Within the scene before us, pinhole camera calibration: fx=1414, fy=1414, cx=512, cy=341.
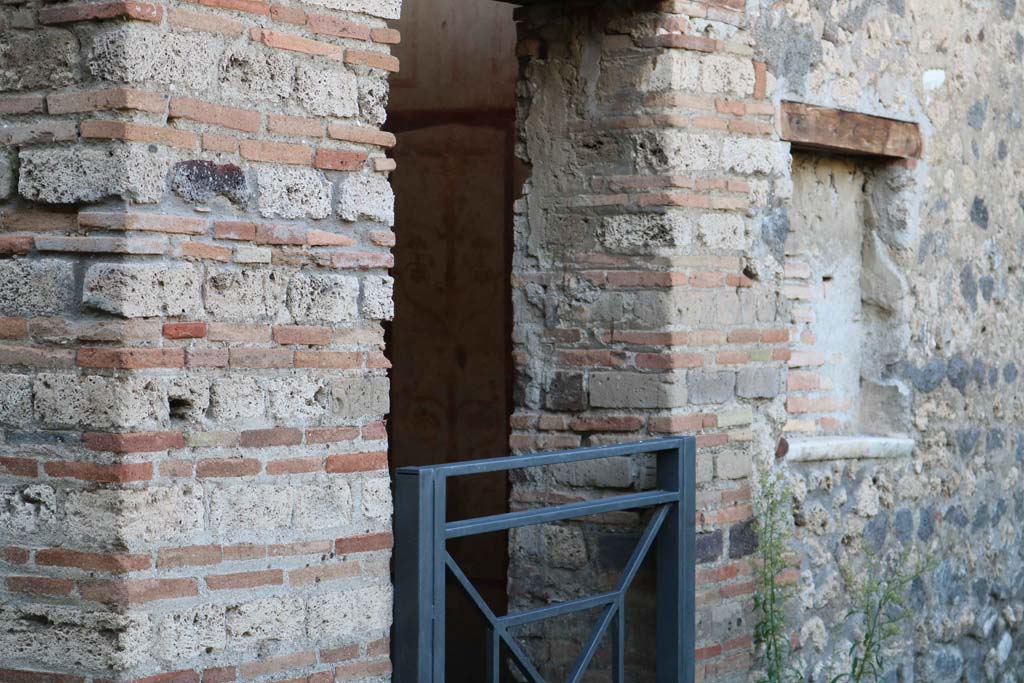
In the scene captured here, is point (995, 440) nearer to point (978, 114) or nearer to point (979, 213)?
point (979, 213)

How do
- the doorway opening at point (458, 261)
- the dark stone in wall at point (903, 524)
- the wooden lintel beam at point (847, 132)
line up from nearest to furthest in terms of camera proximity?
1. the wooden lintel beam at point (847, 132)
2. the dark stone in wall at point (903, 524)
3. the doorway opening at point (458, 261)

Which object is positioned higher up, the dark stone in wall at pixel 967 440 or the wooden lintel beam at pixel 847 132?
the wooden lintel beam at pixel 847 132

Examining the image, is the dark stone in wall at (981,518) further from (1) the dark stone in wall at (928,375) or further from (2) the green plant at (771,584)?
(2) the green plant at (771,584)

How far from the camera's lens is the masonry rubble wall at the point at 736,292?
4.79 m

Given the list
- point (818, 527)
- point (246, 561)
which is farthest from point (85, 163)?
point (818, 527)

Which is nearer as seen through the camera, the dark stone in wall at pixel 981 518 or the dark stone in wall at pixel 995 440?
the dark stone in wall at pixel 981 518

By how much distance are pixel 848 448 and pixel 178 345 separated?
10.1 ft

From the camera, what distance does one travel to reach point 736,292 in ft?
16.4

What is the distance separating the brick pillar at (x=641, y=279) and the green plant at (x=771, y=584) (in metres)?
0.07

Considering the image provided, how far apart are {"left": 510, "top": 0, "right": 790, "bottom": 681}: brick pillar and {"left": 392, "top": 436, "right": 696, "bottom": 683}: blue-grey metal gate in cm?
17

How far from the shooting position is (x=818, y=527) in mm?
5453

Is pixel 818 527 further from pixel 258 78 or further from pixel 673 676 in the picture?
pixel 258 78

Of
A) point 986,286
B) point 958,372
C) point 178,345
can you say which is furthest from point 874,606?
point 178,345

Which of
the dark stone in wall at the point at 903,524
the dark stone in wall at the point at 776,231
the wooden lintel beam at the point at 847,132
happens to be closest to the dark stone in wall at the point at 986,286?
the wooden lintel beam at the point at 847,132
